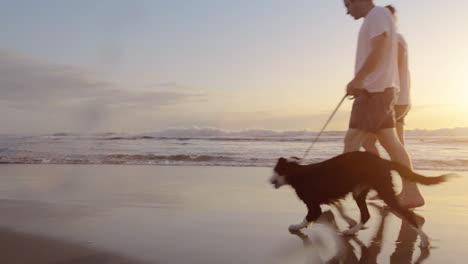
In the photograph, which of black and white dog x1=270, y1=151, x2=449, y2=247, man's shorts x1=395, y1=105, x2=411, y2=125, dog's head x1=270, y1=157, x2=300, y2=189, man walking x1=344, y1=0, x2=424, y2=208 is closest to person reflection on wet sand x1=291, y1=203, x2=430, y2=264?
black and white dog x1=270, y1=151, x2=449, y2=247

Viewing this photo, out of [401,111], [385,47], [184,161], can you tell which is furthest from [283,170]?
[184,161]

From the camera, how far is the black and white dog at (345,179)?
3943 mm

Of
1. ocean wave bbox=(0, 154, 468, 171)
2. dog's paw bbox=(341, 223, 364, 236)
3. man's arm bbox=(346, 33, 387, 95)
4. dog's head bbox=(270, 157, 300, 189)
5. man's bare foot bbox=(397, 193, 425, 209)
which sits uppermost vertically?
man's arm bbox=(346, 33, 387, 95)

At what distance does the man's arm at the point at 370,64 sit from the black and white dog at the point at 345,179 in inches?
24.7

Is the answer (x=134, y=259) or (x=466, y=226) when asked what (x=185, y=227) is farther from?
(x=466, y=226)

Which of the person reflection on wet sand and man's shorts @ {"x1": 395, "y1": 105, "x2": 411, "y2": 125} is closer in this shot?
the person reflection on wet sand

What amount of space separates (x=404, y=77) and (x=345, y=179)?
190 centimetres

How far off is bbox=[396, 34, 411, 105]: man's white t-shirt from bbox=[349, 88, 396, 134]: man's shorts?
109 cm

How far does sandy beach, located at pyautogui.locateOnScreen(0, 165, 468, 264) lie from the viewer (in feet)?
10.9

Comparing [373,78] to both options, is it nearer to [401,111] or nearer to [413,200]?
[401,111]

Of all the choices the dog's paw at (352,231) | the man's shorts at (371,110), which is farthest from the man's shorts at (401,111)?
the dog's paw at (352,231)

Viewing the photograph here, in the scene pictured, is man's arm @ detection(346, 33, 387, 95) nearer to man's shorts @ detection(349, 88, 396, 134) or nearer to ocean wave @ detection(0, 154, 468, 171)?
man's shorts @ detection(349, 88, 396, 134)

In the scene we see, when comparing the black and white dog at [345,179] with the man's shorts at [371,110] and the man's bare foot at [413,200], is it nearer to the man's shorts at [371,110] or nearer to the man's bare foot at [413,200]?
the man's shorts at [371,110]

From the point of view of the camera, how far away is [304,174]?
430cm
